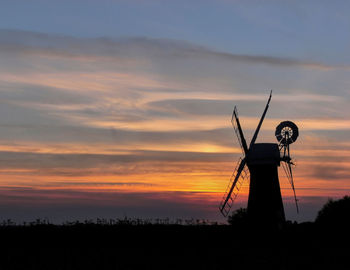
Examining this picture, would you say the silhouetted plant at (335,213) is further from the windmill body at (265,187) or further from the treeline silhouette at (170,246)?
the windmill body at (265,187)

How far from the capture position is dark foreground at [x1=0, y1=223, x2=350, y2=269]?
1367 inches

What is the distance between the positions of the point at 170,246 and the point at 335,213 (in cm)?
3271

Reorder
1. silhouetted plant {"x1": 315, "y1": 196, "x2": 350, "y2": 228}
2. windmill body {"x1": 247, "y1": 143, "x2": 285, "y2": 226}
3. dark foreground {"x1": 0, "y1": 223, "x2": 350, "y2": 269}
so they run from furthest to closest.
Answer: silhouetted plant {"x1": 315, "y1": 196, "x2": 350, "y2": 228} → windmill body {"x1": 247, "y1": 143, "x2": 285, "y2": 226} → dark foreground {"x1": 0, "y1": 223, "x2": 350, "y2": 269}

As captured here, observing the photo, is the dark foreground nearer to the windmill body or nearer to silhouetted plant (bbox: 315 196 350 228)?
the windmill body

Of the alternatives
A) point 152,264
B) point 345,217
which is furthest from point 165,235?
point 345,217

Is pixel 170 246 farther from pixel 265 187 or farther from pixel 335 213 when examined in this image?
pixel 335 213

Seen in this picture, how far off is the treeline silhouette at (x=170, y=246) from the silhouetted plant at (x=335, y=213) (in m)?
0.62

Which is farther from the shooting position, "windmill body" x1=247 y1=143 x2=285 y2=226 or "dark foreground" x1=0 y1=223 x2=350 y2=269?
"windmill body" x1=247 y1=143 x2=285 y2=226

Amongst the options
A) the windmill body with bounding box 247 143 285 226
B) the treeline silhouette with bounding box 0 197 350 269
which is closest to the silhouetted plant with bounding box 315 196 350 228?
the treeline silhouette with bounding box 0 197 350 269

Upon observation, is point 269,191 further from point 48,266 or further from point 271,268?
point 48,266

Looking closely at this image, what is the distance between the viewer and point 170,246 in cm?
4512

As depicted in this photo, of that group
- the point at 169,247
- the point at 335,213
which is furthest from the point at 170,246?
the point at 335,213

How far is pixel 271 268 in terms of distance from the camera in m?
33.4

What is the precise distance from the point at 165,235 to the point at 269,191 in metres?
14.1
